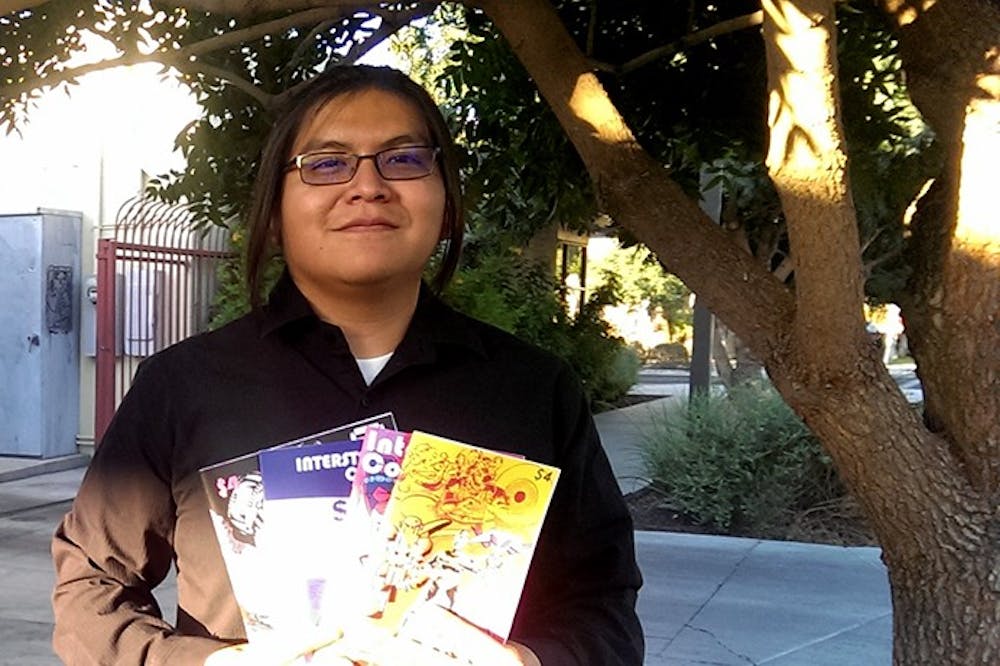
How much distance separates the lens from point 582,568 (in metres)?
1.59

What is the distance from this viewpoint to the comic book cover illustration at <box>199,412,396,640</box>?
1.39m

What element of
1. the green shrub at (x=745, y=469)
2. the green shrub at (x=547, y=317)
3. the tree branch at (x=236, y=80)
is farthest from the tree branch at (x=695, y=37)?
the green shrub at (x=547, y=317)

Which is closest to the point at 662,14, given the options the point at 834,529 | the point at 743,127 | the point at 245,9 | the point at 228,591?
the point at 743,127

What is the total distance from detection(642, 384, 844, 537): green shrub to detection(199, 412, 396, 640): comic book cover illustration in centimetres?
686

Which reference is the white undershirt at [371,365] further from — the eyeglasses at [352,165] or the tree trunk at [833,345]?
the tree trunk at [833,345]

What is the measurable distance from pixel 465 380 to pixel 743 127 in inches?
102

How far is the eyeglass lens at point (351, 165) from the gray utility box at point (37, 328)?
933 centimetres

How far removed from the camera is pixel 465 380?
1.60 metres

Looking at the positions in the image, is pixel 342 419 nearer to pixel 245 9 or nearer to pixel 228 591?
pixel 228 591

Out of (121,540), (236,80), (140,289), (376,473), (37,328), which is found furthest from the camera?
(37,328)

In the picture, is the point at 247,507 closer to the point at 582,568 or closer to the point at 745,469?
the point at 582,568

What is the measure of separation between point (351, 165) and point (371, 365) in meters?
0.30

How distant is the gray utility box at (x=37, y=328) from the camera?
10.0 metres

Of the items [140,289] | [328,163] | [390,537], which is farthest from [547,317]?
[390,537]
